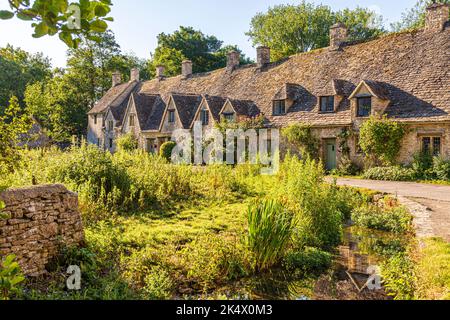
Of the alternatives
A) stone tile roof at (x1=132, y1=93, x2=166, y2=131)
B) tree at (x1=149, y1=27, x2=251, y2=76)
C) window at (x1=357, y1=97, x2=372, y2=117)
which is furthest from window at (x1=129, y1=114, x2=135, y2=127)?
window at (x1=357, y1=97, x2=372, y2=117)

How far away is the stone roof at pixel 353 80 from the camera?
20.7 metres

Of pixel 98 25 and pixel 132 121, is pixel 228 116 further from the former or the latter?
pixel 98 25

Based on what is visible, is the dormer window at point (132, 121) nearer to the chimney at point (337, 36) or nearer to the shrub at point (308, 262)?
the chimney at point (337, 36)

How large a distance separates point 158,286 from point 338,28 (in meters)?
25.7

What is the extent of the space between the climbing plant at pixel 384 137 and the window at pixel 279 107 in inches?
256

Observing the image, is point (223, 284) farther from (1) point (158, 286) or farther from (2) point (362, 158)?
(2) point (362, 158)

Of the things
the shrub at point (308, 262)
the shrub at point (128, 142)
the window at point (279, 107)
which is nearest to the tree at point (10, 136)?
the shrub at point (308, 262)

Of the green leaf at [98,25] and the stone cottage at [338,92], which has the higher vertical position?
the stone cottage at [338,92]

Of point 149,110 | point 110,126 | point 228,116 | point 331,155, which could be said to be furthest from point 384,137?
point 110,126

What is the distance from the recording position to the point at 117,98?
42.8 m

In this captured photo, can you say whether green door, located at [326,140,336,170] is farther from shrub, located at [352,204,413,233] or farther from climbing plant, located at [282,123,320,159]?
shrub, located at [352,204,413,233]

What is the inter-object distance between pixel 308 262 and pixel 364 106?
635 inches

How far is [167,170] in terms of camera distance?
1480cm
